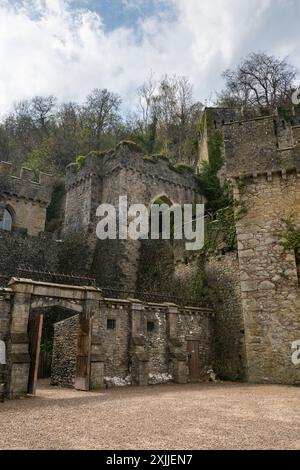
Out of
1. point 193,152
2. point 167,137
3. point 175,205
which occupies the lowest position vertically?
point 175,205

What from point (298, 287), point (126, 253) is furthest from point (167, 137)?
point (298, 287)

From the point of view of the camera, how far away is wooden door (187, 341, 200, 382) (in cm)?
1546

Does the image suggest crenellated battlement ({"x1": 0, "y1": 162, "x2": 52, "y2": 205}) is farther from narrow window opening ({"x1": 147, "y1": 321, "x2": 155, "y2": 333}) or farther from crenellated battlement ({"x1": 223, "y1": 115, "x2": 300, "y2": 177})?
crenellated battlement ({"x1": 223, "y1": 115, "x2": 300, "y2": 177})

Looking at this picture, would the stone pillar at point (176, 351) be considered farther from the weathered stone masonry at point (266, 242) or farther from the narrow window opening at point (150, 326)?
the weathered stone masonry at point (266, 242)

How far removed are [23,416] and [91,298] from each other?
590 centimetres

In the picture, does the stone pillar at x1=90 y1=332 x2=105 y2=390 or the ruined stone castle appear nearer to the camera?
the ruined stone castle

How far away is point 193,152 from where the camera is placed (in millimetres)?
35000

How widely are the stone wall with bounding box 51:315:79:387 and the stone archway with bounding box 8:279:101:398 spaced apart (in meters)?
1.04

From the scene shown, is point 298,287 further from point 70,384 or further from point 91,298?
point 70,384

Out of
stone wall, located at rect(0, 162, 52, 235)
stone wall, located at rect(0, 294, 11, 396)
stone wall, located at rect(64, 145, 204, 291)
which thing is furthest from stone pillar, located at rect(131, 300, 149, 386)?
stone wall, located at rect(0, 162, 52, 235)

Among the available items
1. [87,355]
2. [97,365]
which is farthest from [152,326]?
[87,355]

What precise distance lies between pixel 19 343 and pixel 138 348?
15.5 feet

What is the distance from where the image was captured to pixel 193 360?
619 inches

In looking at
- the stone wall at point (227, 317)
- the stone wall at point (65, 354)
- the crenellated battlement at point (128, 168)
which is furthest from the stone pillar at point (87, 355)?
the crenellated battlement at point (128, 168)
